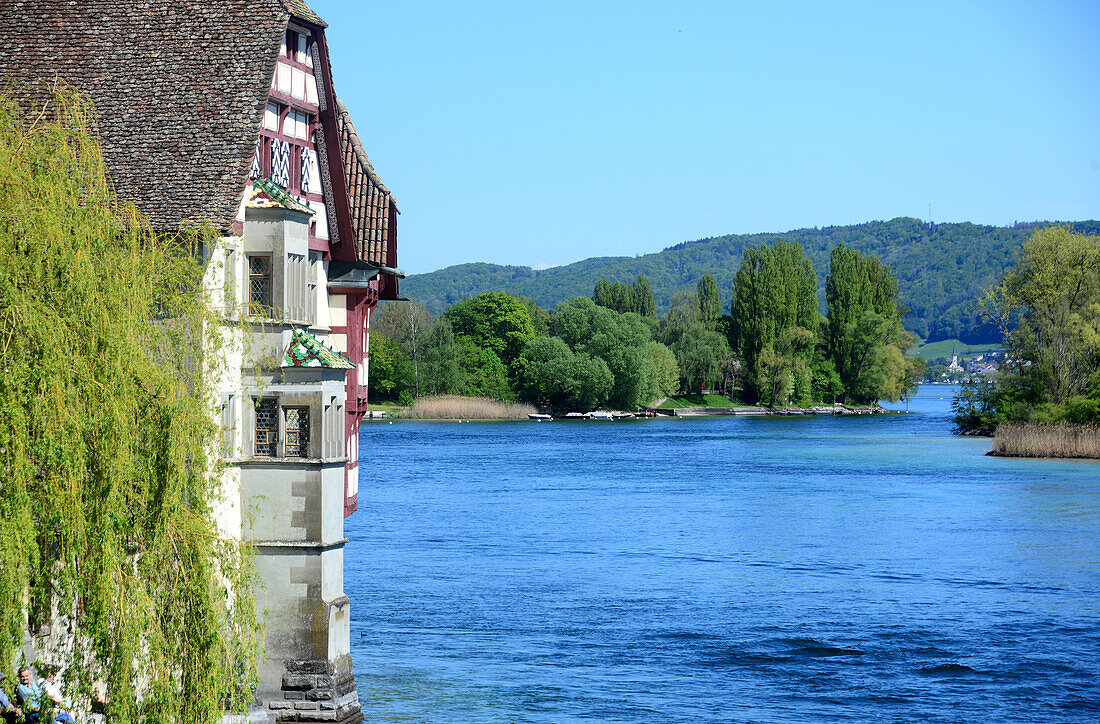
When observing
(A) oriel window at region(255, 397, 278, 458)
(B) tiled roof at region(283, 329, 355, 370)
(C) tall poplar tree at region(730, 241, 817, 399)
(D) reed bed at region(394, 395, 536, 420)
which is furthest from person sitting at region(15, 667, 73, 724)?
(C) tall poplar tree at region(730, 241, 817, 399)

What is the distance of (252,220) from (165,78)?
263 centimetres

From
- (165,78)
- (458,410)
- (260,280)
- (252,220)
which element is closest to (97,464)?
(260,280)

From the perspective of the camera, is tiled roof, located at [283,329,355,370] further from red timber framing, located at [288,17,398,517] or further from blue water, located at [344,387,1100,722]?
blue water, located at [344,387,1100,722]

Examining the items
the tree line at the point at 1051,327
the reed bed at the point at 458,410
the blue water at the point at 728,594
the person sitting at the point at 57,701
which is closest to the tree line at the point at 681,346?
the reed bed at the point at 458,410

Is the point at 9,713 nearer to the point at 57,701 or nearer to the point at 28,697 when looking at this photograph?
the point at 28,697

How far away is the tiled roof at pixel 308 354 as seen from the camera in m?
19.3

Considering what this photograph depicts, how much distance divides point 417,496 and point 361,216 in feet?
121

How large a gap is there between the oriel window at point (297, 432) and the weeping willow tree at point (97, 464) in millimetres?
4099

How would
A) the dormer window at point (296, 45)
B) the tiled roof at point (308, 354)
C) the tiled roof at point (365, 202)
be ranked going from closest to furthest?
the tiled roof at point (308, 354)
the dormer window at point (296, 45)
the tiled roof at point (365, 202)

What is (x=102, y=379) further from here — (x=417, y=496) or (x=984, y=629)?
(x=417, y=496)

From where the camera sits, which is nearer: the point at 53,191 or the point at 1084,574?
the point at 53,191

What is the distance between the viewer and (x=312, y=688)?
19500 mm

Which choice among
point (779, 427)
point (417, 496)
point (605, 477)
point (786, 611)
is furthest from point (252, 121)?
point (779, 427)

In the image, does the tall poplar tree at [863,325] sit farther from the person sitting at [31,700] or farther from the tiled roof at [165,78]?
the person sitting at [31,700]
